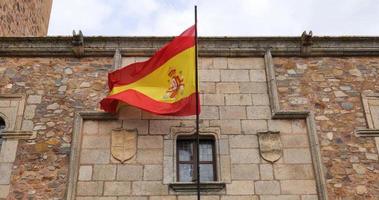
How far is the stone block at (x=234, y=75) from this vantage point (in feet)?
32.3

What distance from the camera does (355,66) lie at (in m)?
10.2

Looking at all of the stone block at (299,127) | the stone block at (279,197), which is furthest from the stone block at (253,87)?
the stone block at (279,197)

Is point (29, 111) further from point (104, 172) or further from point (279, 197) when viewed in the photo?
point (279, 197)

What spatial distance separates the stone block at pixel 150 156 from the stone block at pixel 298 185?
213cm

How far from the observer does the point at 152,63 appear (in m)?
9.34

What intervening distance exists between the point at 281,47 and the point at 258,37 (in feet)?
1.66

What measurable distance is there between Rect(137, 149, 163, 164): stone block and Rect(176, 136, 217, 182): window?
0.32 meters

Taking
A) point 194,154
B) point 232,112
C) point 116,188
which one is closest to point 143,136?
point 194,154

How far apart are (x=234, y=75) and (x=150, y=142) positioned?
2207 mm

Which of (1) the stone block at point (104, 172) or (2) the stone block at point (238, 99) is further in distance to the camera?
(2) the stone block at point (238, 99)

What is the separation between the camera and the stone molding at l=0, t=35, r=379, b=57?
33.2 ft

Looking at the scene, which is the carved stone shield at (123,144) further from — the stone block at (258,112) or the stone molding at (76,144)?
the stone block at (258,112)

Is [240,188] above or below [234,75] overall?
below

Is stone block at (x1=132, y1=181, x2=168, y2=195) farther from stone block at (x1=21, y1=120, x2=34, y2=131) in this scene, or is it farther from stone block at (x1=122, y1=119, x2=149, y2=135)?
stone block at (x1=21, y1=120, x2=34, y2=131)
